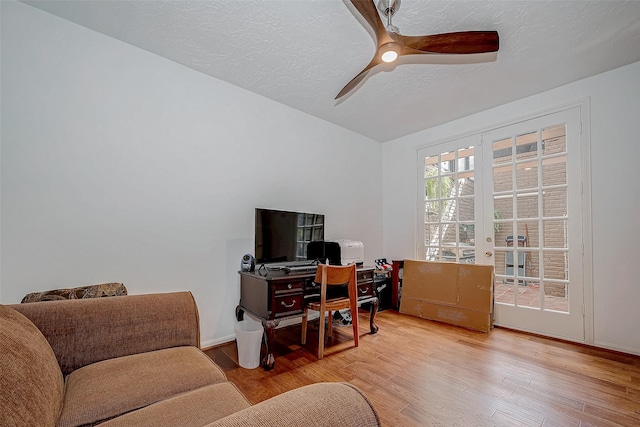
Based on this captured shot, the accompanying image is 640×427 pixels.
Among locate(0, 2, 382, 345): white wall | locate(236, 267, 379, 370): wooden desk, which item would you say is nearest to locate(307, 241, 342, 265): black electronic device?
locate(236, 267, 379, 370): wooden desk

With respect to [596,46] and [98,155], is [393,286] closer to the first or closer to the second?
[596,46]

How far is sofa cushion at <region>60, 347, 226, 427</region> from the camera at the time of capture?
0.98 m

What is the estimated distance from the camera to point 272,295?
2.28m

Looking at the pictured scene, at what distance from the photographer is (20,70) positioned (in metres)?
1.84

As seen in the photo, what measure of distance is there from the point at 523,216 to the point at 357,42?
2573 millimetres

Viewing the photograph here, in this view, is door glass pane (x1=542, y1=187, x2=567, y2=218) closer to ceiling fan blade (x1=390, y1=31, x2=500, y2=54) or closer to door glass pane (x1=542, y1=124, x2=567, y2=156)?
door glass pane (x1=542, y1=124, x2=567, y2=156)

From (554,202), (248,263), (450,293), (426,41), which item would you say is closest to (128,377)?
(248,263)

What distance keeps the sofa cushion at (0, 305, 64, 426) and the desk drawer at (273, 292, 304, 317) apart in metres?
1.42

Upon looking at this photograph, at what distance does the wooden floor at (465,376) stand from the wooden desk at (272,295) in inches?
12.5

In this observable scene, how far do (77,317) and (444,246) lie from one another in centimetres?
374

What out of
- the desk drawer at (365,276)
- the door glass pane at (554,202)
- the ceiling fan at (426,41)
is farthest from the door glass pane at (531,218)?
the ceiling fan at (426,41)

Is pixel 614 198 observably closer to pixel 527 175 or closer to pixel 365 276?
pixel 527 175

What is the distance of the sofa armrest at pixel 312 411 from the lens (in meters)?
0.55

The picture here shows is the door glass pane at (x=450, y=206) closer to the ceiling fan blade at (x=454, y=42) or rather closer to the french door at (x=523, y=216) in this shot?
the french door at (x=523, y=216)
